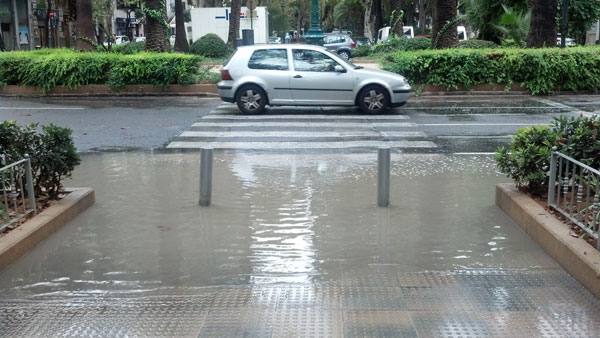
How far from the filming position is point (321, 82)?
49.4 ft

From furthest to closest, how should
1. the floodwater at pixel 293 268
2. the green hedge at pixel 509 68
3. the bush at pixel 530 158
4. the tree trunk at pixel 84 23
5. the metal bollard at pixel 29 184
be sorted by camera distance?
the tree trunk at pixel 84 23 < the green hedge at pixel 509 68 < the bush at pixel 530 158 < the metal bollard at pixel 29 184 < the floodwater at pixel 293 268

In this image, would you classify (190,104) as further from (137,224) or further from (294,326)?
(294,326)

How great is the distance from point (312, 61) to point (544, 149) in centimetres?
919

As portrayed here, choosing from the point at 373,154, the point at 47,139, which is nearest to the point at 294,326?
the point at 47,139

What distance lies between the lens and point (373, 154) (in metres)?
10.5

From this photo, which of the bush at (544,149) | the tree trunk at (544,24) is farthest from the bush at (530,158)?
the tree trunk at (544,24)

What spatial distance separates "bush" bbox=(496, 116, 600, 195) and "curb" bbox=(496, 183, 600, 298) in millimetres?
216

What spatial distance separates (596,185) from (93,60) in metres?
16.6

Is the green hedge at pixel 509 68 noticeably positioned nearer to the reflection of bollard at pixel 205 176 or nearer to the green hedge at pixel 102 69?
the green hedge at pixel 102 69

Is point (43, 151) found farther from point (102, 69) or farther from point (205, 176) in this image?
point (102, 69)

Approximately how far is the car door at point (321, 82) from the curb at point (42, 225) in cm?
813

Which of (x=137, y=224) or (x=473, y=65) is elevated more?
(x=473, y=65)

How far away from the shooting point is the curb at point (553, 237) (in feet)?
15.6

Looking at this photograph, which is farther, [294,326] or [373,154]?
[373,154]
